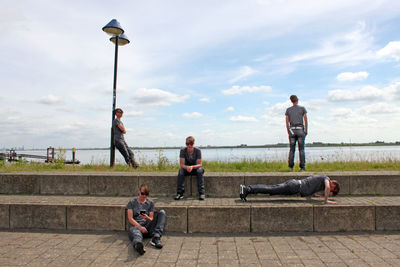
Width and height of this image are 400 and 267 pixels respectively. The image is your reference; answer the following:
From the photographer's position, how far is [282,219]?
16.1ft

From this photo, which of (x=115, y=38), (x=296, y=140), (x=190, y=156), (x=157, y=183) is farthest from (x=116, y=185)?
(x=115, y=38)

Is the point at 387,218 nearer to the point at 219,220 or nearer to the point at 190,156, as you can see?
the point at 219,220

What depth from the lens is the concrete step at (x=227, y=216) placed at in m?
4.88

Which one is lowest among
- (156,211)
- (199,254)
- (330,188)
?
(199,254)

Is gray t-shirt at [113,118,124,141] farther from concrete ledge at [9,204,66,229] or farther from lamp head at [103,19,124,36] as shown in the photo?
concrete ledge at [9,204,66,229]

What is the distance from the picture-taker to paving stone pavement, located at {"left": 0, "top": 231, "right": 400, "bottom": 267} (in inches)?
146

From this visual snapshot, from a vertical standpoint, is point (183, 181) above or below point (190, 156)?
Result: below

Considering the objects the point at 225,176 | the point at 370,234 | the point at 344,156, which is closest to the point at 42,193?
the point at 225,176

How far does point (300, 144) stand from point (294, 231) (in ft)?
9.95

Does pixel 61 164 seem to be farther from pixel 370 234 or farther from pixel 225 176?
pixel 370 234

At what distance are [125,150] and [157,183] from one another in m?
2.56

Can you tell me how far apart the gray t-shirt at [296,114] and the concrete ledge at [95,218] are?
4.76 m

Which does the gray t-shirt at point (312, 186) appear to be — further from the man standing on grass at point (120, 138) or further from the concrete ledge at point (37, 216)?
the man standing on grass at point (120, 138)

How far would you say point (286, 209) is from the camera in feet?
16.1
